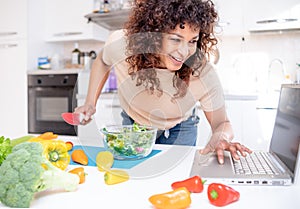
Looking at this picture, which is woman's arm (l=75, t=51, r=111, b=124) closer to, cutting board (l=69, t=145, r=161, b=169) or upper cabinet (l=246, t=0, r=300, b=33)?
cutting board (l=69, t=145, r=161, b=169)

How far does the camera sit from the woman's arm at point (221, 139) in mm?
876

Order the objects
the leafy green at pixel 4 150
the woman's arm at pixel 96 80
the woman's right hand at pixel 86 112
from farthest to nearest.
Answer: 1. the woman's arm at pixel 96 80
2. the woman's right hand at pixel 86 112
3. the leafy green at pixel 4 150

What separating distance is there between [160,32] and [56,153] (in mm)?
498

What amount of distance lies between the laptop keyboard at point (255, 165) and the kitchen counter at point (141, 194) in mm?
74

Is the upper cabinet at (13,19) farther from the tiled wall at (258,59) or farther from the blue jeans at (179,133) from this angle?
the blue jeans at (179,133)

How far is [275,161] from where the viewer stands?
87cm

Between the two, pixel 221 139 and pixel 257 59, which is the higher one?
pixel 257 59

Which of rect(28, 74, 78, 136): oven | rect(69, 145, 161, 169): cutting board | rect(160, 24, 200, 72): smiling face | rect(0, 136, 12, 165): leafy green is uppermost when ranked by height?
rect(160, 24, 200, 72): smiling face

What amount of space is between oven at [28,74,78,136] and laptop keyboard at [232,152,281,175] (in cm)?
193

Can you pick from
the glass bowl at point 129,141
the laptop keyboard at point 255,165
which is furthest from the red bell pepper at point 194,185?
the glass bowl at point 129,141

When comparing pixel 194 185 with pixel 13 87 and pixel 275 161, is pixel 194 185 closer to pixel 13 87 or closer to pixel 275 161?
pixel 275 161

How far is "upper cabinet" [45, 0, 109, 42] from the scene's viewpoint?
2.82 metres

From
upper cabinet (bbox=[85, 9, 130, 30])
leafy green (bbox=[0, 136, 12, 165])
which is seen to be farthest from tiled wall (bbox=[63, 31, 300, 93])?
leafy green (bbox=[0, 136, 12, 165])

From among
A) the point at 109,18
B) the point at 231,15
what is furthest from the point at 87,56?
the point at 231,15
